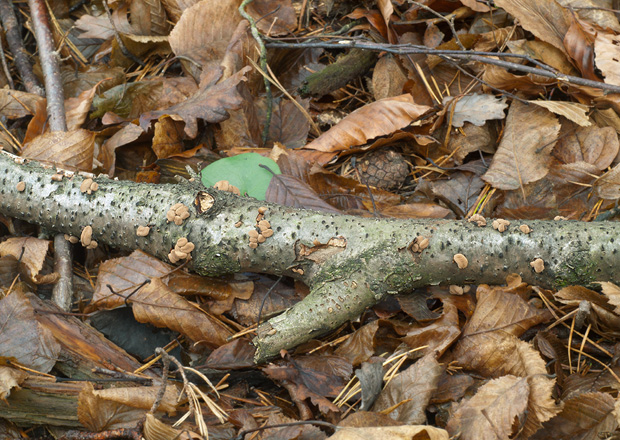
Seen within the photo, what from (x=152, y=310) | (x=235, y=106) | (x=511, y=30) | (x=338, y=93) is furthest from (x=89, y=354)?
(x=511, y=30)

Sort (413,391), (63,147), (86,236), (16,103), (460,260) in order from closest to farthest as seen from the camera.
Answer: (413,391) < (460,260) < (86,236) < (63,147) < (16,103)

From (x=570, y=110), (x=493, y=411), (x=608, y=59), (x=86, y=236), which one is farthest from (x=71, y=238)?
(x=608, y=59)

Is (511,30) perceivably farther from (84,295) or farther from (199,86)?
(84,295)

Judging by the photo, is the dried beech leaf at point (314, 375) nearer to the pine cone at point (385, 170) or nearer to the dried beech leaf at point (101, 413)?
the dried beech leaf at point (101, 413)

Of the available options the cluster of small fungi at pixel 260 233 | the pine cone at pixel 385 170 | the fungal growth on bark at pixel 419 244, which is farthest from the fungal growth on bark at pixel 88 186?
the fungal growth on bark at pixel 419 244

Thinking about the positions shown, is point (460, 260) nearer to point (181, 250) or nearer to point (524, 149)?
point (524, 149)

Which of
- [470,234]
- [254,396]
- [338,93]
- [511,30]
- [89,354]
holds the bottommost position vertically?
[254,396]

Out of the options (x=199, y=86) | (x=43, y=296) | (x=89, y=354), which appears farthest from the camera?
(x=199, y=86)
